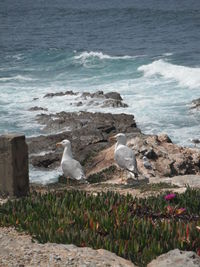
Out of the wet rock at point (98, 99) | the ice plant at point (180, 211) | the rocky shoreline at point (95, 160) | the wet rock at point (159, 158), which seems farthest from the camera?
the wet rock at point (98, 99)

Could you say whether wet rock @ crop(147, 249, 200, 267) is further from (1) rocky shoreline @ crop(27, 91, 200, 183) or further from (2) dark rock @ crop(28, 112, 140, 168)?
(2) dark rock @ crop(28, 112, 140, 168)

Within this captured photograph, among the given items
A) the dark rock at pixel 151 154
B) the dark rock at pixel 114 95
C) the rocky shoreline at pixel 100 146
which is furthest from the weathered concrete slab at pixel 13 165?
the dark rock at pixel 114 95

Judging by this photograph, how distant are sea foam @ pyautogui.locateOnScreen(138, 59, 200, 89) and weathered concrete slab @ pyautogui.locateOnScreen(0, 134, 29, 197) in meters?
31.4

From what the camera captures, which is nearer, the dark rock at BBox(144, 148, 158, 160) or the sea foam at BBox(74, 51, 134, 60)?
the dark rock at BBox(144, 148, 158, 160)

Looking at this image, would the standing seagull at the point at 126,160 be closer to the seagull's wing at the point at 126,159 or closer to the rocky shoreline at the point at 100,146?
the seagull's wing at the point at 126,159

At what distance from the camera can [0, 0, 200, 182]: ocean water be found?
36781 mm

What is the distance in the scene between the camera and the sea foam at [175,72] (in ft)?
150

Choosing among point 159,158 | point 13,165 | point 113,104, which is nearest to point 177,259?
point 13,165

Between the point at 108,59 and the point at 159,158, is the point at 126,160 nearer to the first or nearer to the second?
the point at 159,158

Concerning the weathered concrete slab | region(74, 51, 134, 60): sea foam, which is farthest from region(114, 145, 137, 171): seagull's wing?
region(74, 51, 134, 60): sea foam

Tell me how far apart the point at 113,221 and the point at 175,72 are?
38.0 metres

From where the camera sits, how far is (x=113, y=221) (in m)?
11.2

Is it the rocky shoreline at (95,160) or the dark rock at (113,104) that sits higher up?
the dark rock at (113,104)

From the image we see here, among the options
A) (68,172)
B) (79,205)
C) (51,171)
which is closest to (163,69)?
(51,171)
